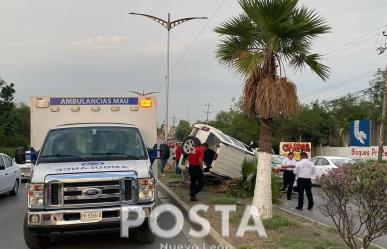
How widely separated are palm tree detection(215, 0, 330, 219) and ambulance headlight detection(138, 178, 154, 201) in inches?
119

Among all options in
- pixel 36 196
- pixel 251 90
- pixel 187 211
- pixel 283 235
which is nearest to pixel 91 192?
pixel 36 196

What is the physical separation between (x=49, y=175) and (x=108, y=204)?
1.03 metres

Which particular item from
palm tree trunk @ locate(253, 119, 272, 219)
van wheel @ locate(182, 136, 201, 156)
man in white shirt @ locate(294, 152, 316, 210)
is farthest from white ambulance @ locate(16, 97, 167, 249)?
van wheel @ locate(182, 136, 201, 156)

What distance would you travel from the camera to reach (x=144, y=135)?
1124cm

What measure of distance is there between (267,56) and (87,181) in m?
4.79

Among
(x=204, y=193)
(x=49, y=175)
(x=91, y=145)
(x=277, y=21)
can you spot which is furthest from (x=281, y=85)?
(x=204, y=193)

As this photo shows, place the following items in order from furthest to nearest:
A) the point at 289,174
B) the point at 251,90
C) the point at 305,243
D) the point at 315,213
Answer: the point at 289,174 < the point at 315,213 < the point at 251,90 < the point at 305,243

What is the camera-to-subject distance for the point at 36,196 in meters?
8.16

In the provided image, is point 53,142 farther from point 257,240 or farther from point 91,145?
point 257,240

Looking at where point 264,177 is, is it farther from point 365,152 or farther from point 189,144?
point 365,152

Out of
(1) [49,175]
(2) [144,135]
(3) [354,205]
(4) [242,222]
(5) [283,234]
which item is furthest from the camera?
(2) [144,135]

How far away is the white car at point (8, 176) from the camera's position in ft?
53.7

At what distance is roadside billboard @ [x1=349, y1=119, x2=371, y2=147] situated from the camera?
46.5m

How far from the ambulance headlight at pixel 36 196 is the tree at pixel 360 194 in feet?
13.9
